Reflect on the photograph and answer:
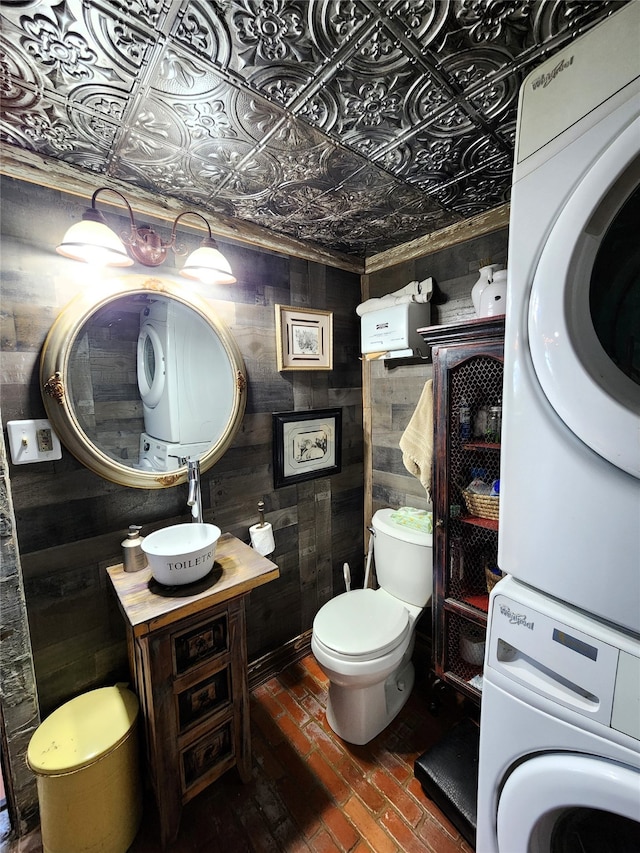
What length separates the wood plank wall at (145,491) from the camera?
1.13 metres

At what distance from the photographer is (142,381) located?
4.46ft

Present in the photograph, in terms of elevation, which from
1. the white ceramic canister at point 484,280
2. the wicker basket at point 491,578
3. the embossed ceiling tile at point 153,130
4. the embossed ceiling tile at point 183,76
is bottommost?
the wicker basket at point 491,578

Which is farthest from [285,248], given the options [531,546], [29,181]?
[531,546]

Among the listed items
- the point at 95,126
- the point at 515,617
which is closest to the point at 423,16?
Answer: the point at 95,126

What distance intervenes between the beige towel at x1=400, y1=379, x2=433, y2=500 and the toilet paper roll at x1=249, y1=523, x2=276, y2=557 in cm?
75

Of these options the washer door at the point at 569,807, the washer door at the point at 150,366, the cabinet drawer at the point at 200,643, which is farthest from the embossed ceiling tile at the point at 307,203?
the washer door at the point at 569,807

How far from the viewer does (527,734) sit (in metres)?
0.69

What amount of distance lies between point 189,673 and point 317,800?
0.70m

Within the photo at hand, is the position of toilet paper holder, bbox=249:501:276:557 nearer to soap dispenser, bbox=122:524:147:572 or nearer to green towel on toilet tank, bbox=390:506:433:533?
soap dispenser, bbox=122:524:147:572

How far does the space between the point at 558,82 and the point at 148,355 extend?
1389 millimetres

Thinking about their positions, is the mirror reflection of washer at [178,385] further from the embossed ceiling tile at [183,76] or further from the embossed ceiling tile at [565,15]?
the embossed ceiling tile at [565,15]

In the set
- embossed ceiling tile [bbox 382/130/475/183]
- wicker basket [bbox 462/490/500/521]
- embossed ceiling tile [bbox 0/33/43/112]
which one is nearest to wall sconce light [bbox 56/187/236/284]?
embossed ceiling tile [bbox 0/33/43/112]

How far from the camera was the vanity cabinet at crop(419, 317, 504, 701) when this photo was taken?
1.32 metres

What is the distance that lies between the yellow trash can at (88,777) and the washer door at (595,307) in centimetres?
156
